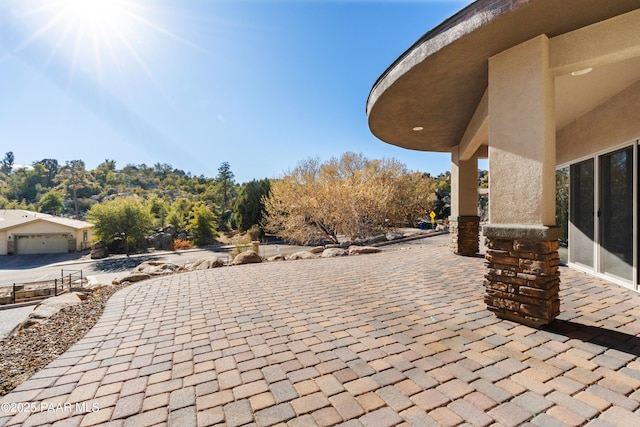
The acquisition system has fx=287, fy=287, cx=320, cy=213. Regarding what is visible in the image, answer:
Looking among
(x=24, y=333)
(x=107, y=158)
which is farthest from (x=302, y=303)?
(x=107, y=158)

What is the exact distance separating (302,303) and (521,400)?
2.53 meters

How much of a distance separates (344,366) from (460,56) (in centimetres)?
334

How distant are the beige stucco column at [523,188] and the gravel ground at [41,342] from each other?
14.1 ft

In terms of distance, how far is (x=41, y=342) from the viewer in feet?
9.49

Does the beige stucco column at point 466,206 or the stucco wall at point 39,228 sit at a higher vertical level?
the beige stucco column at point 466,206

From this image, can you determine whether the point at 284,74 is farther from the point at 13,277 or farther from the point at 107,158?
the point at 107,158

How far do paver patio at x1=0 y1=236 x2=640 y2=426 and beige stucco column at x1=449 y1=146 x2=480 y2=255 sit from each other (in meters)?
3.14

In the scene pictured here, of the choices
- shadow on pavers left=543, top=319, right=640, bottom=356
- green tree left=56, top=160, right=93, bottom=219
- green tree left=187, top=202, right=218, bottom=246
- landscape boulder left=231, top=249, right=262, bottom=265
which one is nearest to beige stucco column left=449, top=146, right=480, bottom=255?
shadow on pavers left=543, top=319, right=640, bottom=356

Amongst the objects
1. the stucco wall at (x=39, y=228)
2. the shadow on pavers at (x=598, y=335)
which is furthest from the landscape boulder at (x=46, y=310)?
the stucco wall at (x=39, y=228)

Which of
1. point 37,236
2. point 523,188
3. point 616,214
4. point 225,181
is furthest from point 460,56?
point 225,181

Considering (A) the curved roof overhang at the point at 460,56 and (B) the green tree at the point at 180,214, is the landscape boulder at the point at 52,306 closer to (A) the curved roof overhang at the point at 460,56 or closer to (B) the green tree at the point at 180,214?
(A) the curved roof overhang at the point at 460,56

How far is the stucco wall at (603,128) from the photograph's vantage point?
12.5ft

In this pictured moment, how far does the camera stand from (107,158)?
3007 inches

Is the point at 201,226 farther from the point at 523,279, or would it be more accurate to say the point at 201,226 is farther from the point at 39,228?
the point at 523,279
